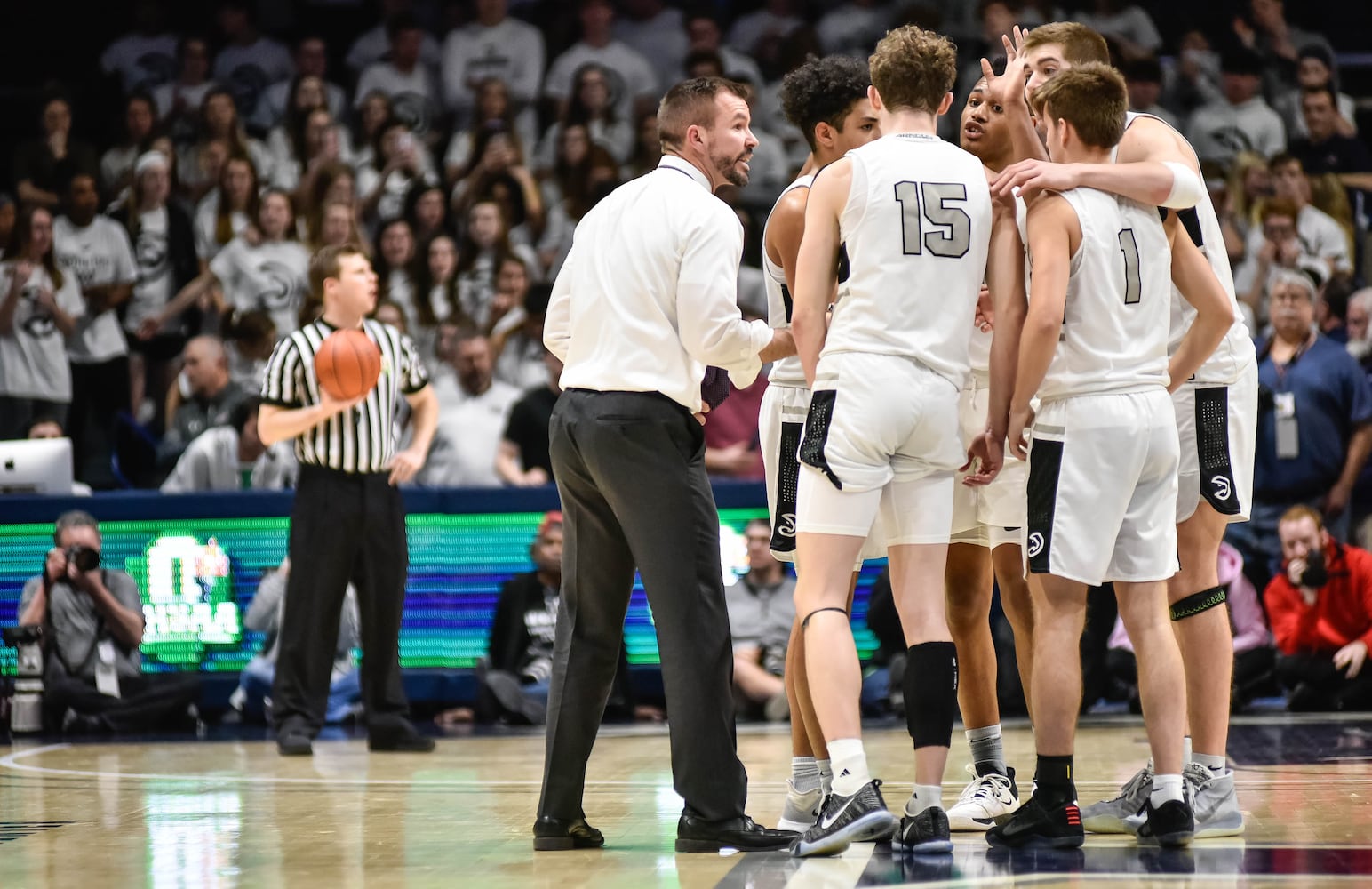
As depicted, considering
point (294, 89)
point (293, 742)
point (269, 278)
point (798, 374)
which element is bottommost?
point (293, 742)

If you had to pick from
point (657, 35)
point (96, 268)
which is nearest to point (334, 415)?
point (96, 268)

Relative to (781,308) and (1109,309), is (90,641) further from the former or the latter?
(1109,309)

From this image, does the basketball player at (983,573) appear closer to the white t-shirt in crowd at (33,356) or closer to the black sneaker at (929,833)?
the black sneaker at (929,833)

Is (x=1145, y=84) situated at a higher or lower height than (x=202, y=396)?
higher

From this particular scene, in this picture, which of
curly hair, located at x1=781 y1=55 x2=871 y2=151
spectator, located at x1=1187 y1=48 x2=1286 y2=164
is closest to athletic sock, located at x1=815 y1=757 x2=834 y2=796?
curly hair, located at x1=781 y1=55 x2=871 y2=151

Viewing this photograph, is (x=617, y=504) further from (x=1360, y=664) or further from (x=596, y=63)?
(x=596, y=63)

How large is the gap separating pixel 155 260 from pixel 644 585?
8616 millimetres

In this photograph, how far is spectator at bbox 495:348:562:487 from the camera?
981 cm

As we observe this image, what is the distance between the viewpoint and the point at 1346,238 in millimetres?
Result: 10781

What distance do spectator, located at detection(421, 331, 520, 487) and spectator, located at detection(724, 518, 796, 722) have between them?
2120mm

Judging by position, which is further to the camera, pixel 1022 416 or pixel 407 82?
pixel 407 82

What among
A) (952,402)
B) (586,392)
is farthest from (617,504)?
(952,402)

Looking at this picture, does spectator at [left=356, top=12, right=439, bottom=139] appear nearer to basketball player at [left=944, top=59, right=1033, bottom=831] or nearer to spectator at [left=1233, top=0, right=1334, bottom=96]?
spectator at [left=1233, top=0, right=1334, bottom=96]

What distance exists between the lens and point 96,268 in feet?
38.9
